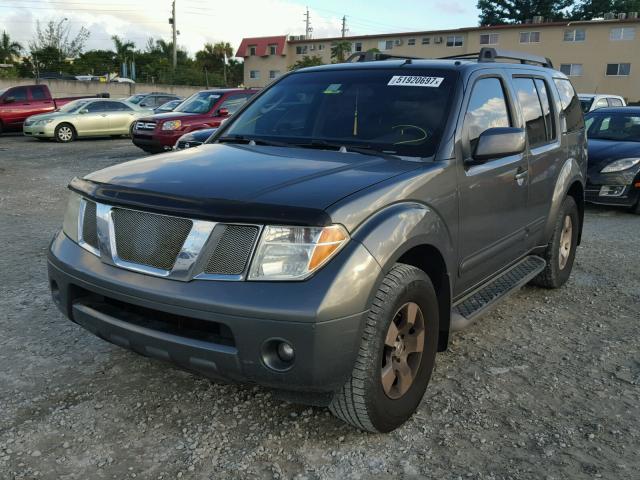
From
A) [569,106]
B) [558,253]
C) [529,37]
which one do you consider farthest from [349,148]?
[529,37]

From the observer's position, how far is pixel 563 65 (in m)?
47.1

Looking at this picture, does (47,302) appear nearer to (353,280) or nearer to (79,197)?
(79,197)

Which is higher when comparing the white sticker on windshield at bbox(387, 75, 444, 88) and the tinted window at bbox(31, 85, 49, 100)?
the tinted window at bbox(31, 85, 49, 100)

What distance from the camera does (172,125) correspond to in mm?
13695

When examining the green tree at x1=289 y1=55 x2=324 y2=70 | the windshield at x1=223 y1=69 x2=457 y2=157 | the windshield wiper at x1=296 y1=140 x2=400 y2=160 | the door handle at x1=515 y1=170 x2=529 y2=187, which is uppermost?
the green tree at x1=289 y1=55 x2=324 y2=70

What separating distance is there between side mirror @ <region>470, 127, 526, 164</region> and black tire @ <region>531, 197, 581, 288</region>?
1742 millimetres

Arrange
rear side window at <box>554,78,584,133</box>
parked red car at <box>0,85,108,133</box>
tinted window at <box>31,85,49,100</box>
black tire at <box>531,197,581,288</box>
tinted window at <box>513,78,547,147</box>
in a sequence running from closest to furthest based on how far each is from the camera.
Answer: tinted window at <box>513,78,547,147</box> < black tire at <box>531,197,581,288</box> < rear side window at <box>554,78,584,133</box> < parked red car at <box>0,85,108,133</box> < tinted window at <box>31,85,49,100</box>

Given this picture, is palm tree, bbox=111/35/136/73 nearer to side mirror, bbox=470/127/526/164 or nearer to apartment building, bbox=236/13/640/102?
apartment building, bbox=236/13/640/102

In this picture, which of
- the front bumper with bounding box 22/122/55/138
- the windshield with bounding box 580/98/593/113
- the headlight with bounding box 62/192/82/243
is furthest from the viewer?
the front bumper with bounding box 22/122/55/138

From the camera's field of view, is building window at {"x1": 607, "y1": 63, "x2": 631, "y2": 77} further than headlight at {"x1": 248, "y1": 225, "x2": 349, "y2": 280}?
Yes

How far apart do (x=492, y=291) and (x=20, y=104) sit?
20.6 meters

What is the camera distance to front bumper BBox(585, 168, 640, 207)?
8.63m

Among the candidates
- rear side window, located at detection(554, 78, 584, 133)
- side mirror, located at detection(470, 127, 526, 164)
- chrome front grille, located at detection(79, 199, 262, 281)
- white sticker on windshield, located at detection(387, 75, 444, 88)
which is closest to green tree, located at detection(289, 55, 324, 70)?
rear side window, located at detection(554, 78, 584, 133)

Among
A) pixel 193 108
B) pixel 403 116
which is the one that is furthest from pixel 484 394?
pixel 193 108
